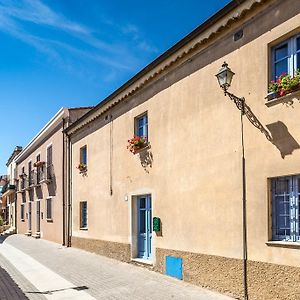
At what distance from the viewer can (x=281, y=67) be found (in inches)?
305

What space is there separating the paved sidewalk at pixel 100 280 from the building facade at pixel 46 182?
641 cm

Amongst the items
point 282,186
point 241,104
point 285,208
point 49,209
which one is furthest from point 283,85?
point 49,209

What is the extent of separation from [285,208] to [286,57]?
273 centimetres

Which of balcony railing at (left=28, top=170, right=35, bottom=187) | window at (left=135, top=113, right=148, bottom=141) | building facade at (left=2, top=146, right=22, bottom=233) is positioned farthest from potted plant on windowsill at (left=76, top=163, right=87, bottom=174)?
building facade at (left=2, top=146, right=22, bottom=233)

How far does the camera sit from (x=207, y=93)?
9.49 meters

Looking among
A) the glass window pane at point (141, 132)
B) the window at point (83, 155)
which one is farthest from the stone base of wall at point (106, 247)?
the glass window pane at point (141, 132)

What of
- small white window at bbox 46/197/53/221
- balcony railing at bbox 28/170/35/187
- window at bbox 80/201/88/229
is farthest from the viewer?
balcony railing at bbox 28/170/35/187

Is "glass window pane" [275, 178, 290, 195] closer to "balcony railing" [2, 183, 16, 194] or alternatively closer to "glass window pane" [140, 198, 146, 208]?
"glass window pane" [140, 198, 146, 208]

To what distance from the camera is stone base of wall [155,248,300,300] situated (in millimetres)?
7078

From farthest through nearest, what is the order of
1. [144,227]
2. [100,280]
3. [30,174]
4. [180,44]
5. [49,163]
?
[30,174] < [49,163] < [144,227] < [100,280] < [180,44]

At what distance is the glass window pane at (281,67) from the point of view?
25.1ft

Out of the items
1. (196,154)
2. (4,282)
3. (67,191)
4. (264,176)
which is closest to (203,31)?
(196,154)

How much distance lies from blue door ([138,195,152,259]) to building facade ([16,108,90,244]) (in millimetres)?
8534

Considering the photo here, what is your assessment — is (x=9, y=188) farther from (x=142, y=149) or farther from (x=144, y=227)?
(x=142, y=149)
